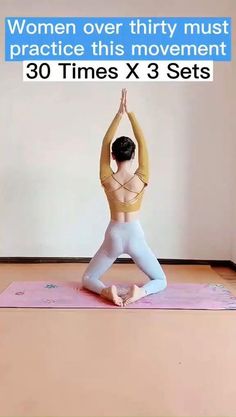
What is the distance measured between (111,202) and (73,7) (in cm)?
178

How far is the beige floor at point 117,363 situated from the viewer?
46.4 inches

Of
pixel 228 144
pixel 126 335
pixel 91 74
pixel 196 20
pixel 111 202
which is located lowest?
pixel 126 335

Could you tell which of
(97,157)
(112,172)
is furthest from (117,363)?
(97,157)

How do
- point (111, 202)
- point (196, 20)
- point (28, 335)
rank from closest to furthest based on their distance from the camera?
point (28, 335) < point (111, 202) < point (196, 20)

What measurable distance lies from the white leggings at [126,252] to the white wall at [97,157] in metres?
1.04

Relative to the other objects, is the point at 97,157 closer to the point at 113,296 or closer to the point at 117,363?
the point at 113,296

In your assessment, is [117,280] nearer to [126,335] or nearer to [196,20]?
[126,335]

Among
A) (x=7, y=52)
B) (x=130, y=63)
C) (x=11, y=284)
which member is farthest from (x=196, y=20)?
(x=11, y=284)

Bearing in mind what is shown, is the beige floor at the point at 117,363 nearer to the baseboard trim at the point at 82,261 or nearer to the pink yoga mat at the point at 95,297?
the pink yoga mat at the point at 95,297

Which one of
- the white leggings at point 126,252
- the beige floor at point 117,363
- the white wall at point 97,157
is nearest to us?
the beige floor at point 117,363

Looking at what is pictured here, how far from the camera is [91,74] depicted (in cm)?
338

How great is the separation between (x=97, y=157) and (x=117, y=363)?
83.8 inches

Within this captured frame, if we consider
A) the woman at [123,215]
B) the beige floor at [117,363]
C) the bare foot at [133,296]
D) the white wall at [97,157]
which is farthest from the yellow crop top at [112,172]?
the white wall at [97,157]

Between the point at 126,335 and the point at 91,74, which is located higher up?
the point at 91,74
